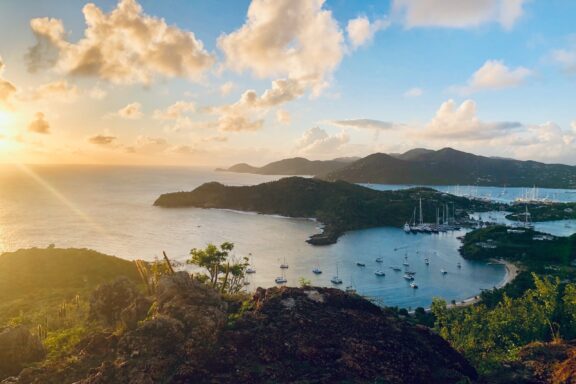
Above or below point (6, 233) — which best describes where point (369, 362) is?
above

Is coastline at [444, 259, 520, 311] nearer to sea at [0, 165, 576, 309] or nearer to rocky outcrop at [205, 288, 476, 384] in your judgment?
sea at [0, 165, 576, 309]

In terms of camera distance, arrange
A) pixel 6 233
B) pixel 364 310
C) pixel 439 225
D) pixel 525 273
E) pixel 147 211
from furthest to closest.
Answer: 1. pixel 147 211
2. pixel 439 225
3. pixel 6 233
4. pixel 525 273
5. pixel 364 310

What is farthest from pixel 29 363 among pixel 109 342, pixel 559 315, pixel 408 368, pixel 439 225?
pixel 439 225

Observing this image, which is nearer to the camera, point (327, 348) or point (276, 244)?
point (327, 348)

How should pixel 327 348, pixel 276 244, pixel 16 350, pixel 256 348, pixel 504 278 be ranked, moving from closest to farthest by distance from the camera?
pixel 256 348, pixel 327 348, pixel 16 350, pixel 504 278, pixel 276 244

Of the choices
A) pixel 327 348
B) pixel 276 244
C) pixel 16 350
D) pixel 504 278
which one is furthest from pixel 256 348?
pixel 276 244

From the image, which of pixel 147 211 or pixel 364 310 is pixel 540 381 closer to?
pixel 364 310

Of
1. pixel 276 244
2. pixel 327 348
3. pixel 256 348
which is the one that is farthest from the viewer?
pixel 276 244

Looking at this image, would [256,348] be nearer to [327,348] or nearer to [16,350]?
[327,348]
